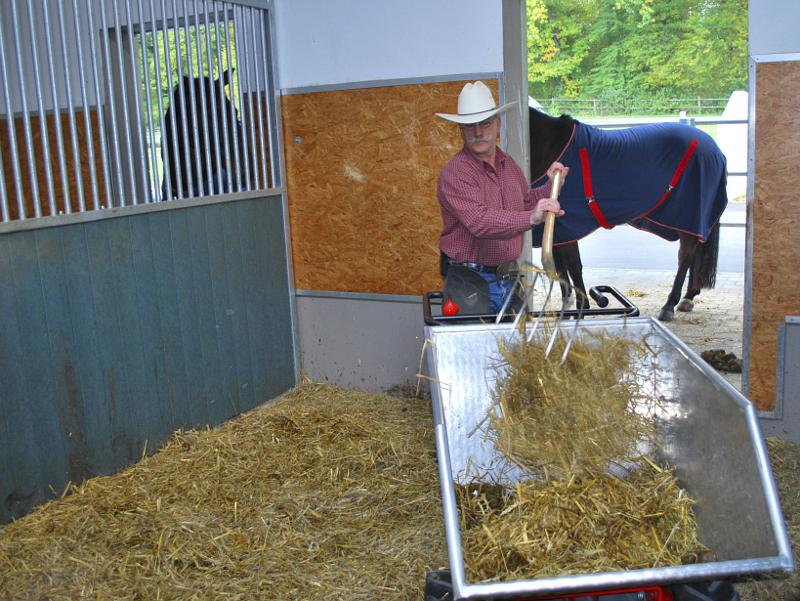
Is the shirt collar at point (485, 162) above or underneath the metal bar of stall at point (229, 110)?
underneath

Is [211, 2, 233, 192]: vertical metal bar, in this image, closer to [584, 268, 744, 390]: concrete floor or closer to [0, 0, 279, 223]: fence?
[0, 0, 279, 223]: fence

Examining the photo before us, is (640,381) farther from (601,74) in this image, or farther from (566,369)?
(601,74)

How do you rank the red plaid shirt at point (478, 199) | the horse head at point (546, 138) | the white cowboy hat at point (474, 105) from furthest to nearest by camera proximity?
the horse head at point (546, 138) → the white cowboy hat at point (474, 105) → the red plaid shirt at point (478, 199)

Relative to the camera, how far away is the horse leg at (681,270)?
539 centimetres

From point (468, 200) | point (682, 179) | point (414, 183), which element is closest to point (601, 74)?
point (682, 179)

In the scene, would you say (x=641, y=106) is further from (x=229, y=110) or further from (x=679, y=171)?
(x=229, y=110)

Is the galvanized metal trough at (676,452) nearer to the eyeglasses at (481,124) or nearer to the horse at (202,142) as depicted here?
the eyeglasses at (481,124)

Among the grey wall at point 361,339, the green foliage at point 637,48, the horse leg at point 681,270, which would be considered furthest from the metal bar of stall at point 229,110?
the horse leg at point 681,270

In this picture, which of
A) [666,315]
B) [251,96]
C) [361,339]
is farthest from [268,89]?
[666,315]

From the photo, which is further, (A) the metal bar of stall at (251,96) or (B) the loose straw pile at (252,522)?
(A) the metal bar of stall at (251,96)

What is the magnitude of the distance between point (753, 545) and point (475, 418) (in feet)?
3.04

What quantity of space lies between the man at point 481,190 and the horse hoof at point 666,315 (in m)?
2.44

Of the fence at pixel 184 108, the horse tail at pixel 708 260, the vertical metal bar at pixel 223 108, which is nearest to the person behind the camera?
the fence at pixel 184 108

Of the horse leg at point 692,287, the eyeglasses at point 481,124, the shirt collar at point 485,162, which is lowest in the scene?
the horse leg at point 692,287
